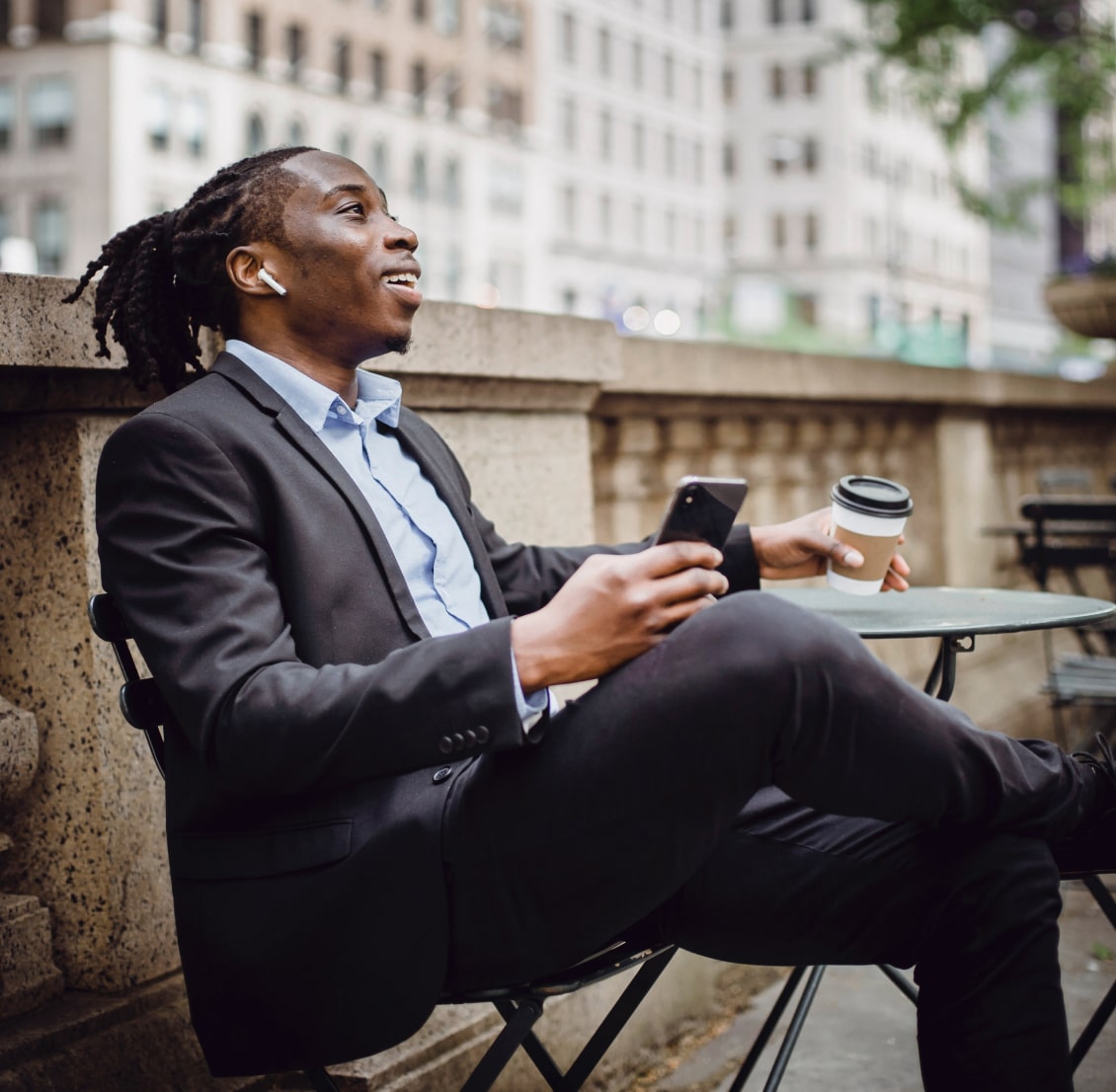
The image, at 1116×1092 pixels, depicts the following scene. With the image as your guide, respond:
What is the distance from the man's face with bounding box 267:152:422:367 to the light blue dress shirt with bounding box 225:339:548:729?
3.4 inches

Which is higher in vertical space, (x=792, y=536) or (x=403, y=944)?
(x=792, y=536)

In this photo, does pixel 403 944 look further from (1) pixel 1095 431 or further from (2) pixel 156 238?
(1) pixel 1095 431

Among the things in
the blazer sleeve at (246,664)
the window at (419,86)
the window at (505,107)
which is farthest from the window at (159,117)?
the blazer sleeve at (246,664)

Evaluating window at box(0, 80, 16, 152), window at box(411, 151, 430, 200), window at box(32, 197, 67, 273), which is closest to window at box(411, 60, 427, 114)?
window at box(411, 151, 430, 200)

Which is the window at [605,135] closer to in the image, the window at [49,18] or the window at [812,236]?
the window at [812,236]

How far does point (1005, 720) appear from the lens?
6227mm

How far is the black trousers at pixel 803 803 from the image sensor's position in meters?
1.71

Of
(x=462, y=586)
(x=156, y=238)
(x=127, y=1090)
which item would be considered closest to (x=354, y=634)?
(x=462, y=586)

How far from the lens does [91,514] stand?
8.00ft

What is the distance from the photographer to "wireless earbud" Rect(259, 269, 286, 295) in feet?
7.52

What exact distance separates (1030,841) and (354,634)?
3.06 feet

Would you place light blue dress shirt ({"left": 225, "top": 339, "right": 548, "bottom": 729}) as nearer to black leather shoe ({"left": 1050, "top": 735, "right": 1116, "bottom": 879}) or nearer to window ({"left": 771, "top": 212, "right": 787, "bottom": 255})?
black leather shoe ({"left": 1050, "top": 735, "right": 1116, "bottom": 879})

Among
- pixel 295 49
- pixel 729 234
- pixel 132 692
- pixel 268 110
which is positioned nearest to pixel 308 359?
pixel 132 692

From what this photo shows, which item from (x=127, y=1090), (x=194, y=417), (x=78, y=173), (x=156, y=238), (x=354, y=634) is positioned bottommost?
(x=127, y=1090)
